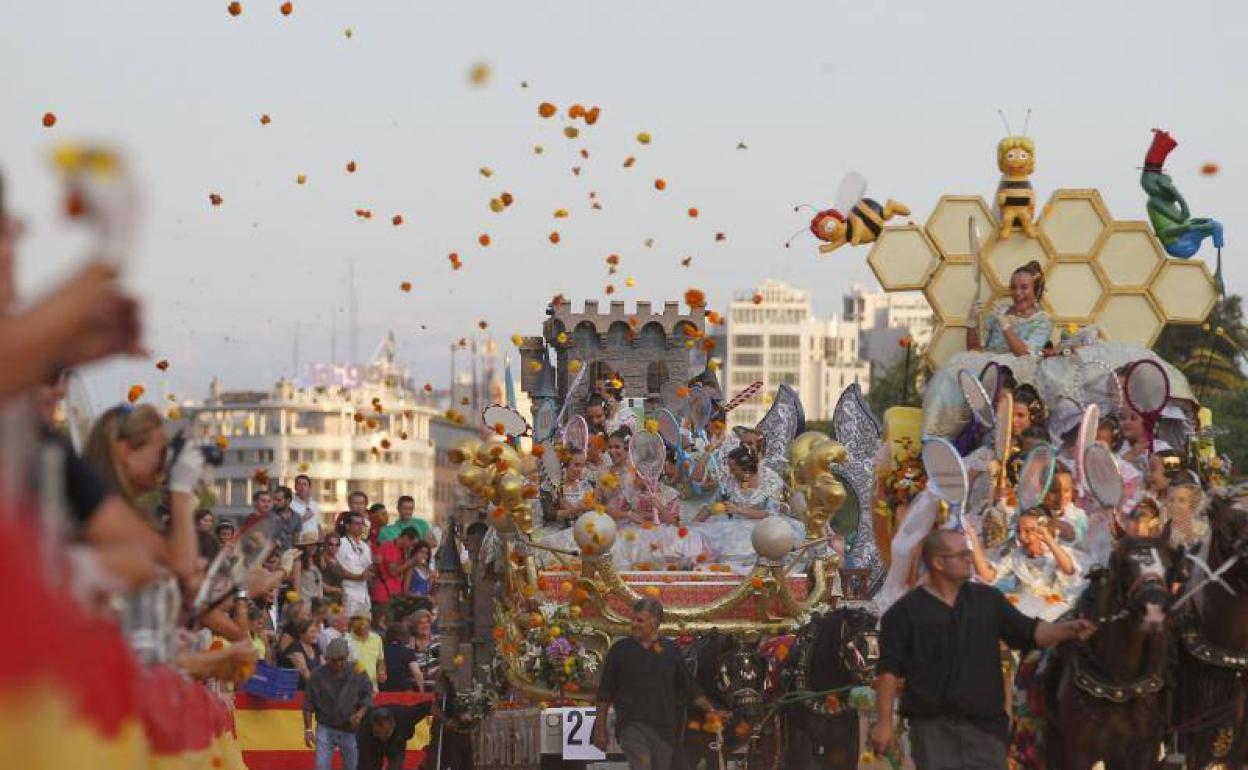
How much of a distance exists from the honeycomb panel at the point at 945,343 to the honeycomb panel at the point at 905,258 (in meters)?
0.47

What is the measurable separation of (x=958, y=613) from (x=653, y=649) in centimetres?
522

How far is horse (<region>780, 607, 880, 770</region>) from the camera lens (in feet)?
54.2

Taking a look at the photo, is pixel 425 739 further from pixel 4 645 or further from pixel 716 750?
pixel 4 645

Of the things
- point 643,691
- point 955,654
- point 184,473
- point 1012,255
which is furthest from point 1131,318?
point 184,473

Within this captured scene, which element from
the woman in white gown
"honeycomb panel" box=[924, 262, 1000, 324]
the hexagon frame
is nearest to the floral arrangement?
the woman in white gown

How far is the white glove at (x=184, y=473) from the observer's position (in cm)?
866

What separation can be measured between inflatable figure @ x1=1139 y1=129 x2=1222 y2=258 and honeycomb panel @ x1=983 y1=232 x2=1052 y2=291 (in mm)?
912

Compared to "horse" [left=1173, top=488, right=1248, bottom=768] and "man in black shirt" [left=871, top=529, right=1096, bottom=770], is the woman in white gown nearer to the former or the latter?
"horse" [left=1173, top=488, right=1248, bottom=768]

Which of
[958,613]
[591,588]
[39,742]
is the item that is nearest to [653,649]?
[591,588]

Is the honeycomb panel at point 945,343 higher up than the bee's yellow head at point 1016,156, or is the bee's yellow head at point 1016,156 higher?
the bee's yellow head at point 1016,156

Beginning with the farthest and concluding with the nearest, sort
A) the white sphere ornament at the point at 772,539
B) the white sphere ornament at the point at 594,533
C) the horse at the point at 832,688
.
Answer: the white sphere ornament at the point at 772,539
the white sphere ornament at the point at 594,533
the horse at the point at 832,688

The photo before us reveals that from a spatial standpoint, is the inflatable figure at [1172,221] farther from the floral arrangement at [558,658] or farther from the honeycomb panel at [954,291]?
the floral arrangement at [558,658]

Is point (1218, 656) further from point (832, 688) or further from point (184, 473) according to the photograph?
point (184, 473)

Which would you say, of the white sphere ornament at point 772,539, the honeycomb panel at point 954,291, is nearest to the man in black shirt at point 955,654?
the honeycomb panel at point 954,291
